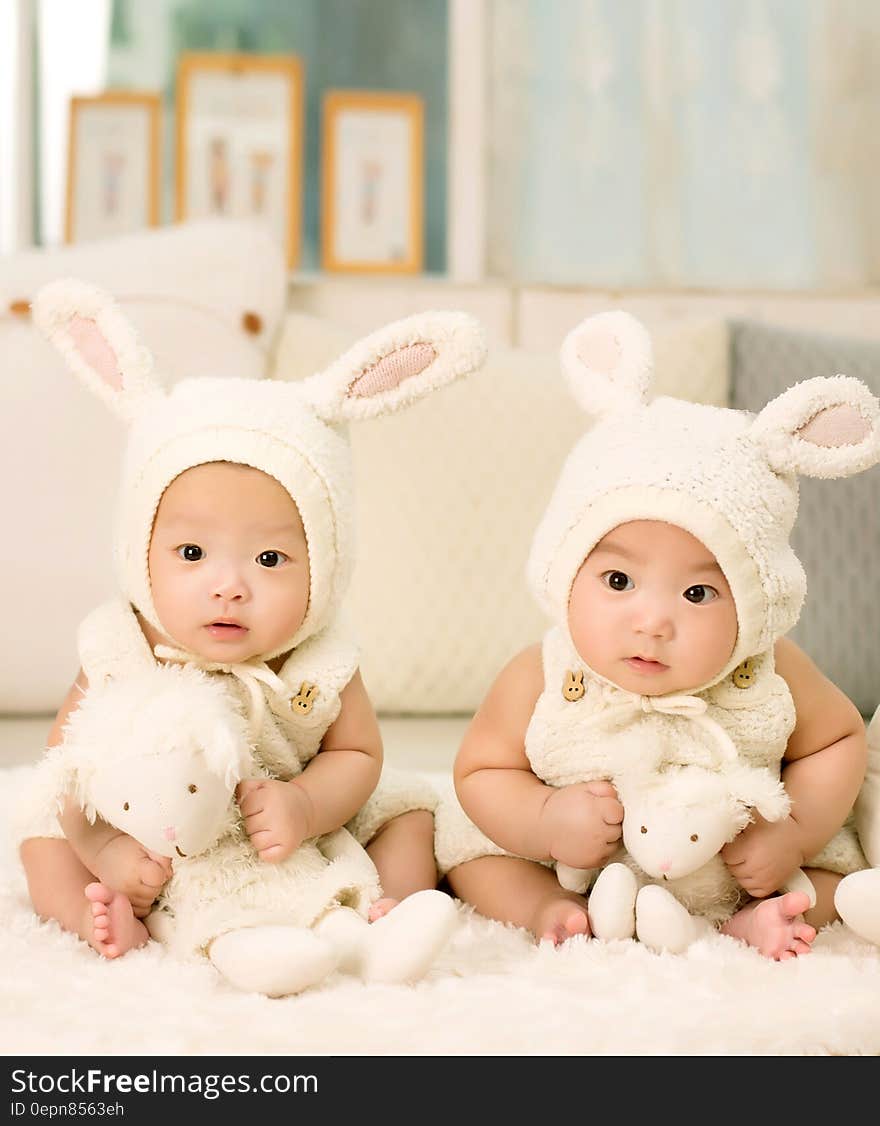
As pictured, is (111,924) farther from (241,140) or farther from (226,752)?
(241,140)

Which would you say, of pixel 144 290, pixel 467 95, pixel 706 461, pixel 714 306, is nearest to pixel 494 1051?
pixel 706 461

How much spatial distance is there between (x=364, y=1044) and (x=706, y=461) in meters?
0.51

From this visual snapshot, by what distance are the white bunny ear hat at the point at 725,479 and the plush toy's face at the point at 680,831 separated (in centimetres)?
12

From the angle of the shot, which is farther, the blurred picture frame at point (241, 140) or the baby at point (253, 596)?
the blurred picture frame at point (241, 140)

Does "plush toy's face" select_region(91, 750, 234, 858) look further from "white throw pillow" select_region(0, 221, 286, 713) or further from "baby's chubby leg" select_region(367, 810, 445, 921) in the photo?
"white throw pillow" select_region(0, 221, 286, 713)

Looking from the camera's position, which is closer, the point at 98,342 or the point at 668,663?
the point at 668,663

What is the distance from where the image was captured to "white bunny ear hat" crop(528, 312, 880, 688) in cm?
107

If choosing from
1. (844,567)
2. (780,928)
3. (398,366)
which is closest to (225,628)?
(398,366)

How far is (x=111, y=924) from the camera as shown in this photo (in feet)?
3.35

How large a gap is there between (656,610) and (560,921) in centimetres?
26

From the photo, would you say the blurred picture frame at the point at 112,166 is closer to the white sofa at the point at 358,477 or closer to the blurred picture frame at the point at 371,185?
the blurred picture frame at the point at 371,185

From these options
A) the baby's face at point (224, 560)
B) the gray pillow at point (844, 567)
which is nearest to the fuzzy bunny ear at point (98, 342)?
the baby's face at point (224, 560)

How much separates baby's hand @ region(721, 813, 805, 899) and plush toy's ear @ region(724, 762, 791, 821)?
0.06 feet

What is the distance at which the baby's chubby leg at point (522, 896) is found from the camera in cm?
107
